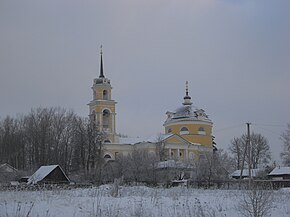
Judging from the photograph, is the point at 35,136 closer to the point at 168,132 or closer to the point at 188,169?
the point at 188,169

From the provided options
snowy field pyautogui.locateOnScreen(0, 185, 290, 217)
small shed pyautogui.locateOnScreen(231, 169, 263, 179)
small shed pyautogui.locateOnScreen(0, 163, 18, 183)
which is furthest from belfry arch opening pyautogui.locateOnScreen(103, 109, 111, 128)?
snowy field pyautogui.locateOnScreen(0, 185, 290, 217)

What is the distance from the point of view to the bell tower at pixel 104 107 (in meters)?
82.8

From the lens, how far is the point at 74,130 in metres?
69.0

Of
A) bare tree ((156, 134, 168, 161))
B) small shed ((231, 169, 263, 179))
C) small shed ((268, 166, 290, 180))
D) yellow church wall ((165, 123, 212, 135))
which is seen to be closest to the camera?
small shed ((268, 166, 290, 180))

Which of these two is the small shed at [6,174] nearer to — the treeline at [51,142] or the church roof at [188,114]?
the treeline at [51,142]

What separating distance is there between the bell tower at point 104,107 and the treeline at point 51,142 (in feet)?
34.6

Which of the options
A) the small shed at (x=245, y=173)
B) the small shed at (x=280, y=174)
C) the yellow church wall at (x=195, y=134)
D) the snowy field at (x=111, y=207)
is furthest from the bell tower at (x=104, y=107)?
the snowy field at (x=111, y=207)

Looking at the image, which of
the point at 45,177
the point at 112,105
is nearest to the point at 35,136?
the point at 112,105

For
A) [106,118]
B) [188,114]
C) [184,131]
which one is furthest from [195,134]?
[106,118]

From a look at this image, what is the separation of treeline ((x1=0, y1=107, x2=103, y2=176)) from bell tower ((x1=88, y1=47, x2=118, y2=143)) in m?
10.6

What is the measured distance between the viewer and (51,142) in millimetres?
68562

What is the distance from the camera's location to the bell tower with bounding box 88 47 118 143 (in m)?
82.8

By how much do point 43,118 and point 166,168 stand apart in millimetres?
20990

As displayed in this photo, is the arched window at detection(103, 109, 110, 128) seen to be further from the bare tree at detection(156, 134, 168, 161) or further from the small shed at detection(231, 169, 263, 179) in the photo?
the small shed at detection(231, 169, 263, 179)
